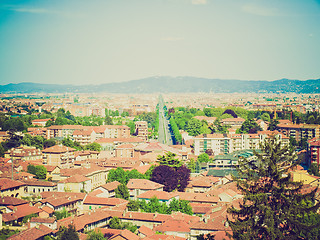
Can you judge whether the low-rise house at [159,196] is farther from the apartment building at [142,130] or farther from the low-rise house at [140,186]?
the apartment building at [142,130]

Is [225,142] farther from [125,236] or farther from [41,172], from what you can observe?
[125,236]

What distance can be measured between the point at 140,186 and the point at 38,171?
25.5 ft

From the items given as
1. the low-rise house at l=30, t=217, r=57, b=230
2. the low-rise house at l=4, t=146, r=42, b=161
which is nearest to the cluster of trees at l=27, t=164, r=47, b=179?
the low-rise house at l=4, t=146, r=42, b=161

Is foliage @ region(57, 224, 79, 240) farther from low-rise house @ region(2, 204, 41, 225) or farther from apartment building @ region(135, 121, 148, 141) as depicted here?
apartment building @ region(135, 121, 148, 141)

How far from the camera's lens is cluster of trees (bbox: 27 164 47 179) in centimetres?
2777

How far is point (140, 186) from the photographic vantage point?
78.2 feet

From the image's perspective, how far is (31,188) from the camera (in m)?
24.3

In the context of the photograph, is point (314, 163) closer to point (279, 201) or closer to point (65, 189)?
point (65, 189)

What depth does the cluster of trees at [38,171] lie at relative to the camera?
27.8 metres

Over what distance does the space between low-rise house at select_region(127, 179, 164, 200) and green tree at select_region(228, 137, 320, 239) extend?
13.8m

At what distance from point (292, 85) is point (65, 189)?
595ft

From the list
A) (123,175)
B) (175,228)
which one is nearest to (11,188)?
(123,175)

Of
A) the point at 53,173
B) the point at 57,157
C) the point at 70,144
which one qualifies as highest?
the point at 57,157


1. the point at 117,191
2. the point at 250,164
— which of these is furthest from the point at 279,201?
the point at 117,191
